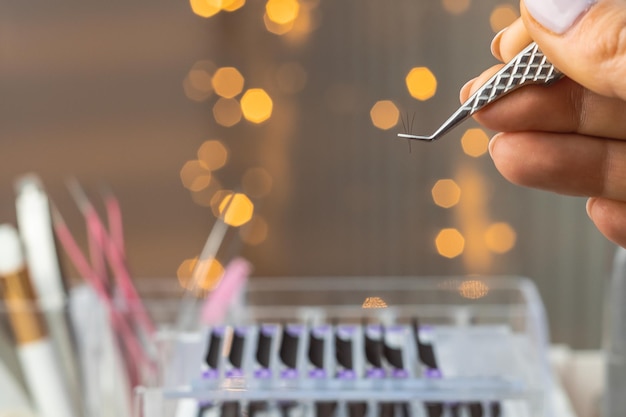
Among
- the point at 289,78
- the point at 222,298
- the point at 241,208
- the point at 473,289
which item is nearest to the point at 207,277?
the point at 222,298

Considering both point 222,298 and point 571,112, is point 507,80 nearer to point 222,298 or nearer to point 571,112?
point 571,112

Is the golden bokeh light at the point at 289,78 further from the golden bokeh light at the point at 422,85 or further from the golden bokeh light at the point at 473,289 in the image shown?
the golden bokeh light at the point at 422,85

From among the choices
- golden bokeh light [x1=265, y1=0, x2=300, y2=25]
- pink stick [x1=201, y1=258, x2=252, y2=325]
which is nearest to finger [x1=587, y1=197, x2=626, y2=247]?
pink stick [x1=201, y1=258, x2=252, y2=325]

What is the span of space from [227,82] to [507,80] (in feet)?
3.26

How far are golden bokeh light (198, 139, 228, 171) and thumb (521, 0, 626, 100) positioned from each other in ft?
3.15

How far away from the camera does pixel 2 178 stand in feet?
3.86

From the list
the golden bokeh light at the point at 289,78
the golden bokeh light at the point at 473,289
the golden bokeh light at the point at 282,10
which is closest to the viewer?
the golden bokeh light at the point at 473,289

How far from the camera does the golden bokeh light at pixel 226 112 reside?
115 cm

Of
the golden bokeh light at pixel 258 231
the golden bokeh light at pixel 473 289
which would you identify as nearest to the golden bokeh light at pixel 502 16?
the golden bokeh light at pixel 473 289

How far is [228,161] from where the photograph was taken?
1.18 m

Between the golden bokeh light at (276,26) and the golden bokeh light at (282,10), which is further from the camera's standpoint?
the golden bokeh light at (276,26)

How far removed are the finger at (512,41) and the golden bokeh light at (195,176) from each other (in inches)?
37.1

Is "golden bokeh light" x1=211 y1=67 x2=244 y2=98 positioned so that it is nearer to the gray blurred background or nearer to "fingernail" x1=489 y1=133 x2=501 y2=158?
the gray blurred background

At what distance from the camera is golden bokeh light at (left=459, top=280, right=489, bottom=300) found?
45 centimetres
